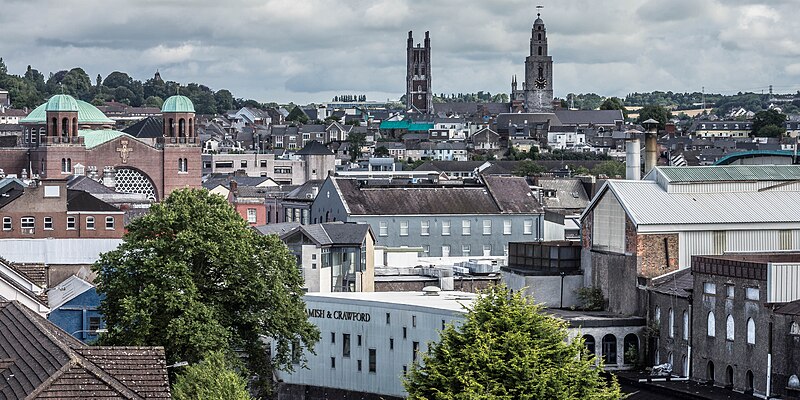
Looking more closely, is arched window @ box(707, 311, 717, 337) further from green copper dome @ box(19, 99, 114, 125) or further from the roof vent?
green copper dome @ box(19, 99, 114, 125)

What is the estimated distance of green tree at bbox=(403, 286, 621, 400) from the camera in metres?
40.6

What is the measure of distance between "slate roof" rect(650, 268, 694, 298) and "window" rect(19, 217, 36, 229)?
4595cm

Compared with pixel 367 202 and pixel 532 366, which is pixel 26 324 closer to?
pixel 532 366

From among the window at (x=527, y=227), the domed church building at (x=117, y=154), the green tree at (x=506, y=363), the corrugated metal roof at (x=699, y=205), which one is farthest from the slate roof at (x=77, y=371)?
the domed church building at (x=117, y=154)

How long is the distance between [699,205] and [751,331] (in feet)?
37.7

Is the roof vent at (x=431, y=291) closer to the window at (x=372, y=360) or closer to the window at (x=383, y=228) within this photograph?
the window at (x=372, y=360)

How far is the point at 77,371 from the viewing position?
92.5ft

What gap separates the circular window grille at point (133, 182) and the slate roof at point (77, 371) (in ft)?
442

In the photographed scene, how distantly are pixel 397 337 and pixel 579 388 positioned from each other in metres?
21.7

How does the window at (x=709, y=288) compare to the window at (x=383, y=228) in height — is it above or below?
below

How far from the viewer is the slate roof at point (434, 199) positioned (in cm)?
10216

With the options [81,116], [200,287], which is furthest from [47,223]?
[81,116]

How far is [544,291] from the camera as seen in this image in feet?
216

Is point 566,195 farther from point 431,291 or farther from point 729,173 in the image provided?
point 729,173
